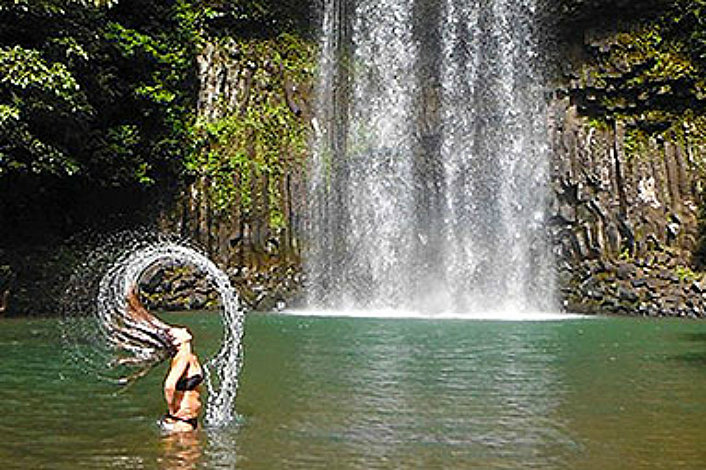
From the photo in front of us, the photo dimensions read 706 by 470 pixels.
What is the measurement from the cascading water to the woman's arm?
58.3ft

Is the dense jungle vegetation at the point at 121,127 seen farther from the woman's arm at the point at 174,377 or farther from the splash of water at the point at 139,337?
the woman's arm at the point at 174,377

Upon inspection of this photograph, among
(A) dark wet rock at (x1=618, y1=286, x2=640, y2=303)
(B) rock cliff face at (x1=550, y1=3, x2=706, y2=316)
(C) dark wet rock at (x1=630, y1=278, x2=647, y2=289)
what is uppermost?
(B) rock cliff face at (x1=550, y1=3, x2=706, y2=316)

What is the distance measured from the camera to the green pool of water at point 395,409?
22.2 ft

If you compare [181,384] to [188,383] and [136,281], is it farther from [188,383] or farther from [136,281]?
[136,281]

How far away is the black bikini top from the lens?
7567mm

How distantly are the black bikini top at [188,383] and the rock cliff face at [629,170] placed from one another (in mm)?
17598

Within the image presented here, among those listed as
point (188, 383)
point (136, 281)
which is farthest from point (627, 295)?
point (188, 383)

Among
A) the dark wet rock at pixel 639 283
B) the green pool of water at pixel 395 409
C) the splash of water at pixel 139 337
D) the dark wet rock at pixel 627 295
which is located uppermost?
the dark wet rock at pixel 639 283

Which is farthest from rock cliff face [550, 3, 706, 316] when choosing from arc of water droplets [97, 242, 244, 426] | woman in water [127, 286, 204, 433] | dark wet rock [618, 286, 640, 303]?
woman in water [127, 286, 204, 433]

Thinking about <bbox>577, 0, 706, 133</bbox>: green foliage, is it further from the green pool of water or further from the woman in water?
the woman in water

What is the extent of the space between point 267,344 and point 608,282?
467 inches

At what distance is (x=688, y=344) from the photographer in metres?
15.5

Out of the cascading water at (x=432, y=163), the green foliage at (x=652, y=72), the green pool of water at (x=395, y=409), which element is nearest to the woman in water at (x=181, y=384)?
the green pool of water at (x=395, y=409)

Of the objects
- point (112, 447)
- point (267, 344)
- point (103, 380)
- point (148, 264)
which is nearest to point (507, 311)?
point (267, 344)
